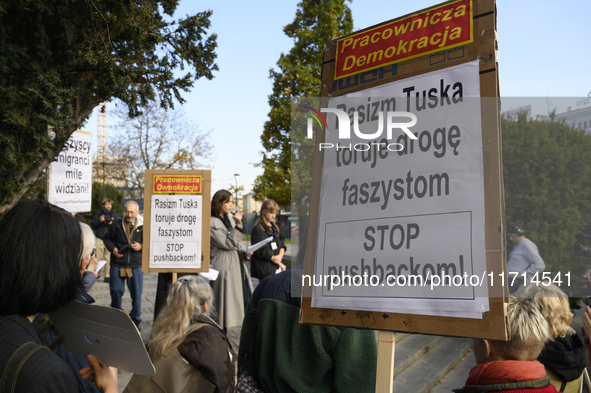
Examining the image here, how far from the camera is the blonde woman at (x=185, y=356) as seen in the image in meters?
2.53

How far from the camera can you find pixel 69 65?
3.69 metres

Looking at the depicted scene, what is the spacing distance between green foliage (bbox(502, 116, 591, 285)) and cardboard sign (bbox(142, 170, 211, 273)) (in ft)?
12.4

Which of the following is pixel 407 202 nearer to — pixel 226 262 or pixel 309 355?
pixel 309 355

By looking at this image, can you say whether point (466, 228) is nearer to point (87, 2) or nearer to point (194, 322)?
point (194, 322)

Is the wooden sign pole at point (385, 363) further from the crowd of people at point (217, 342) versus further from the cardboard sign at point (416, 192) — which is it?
the crowd of people at point (217, 342)

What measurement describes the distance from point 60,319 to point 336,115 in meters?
1.22

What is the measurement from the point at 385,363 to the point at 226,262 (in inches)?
178

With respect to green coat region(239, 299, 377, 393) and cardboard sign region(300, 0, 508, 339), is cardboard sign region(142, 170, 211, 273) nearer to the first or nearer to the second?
green coat region(239, 299, 377, 393)

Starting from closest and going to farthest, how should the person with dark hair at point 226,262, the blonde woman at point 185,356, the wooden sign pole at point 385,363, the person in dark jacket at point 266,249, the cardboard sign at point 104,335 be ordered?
1. the cardboard sign at point 104,335
2. the wooden sign pole at point 385,363
3. the blonde woman at point 185,356
4. the person with dark hair at point 226,262
5. the person in dark jacket at point 266,249

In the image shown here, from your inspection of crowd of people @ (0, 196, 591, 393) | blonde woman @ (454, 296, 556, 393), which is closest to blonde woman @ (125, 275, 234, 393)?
crowd of people @ (0, 196, 591, 393)

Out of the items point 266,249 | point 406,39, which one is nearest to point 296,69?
point 266,249

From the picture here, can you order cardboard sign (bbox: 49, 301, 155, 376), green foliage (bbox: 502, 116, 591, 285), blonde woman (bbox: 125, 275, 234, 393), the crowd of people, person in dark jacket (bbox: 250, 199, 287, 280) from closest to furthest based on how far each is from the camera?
cardboard sign (bbox: 49, 301, 155, 376)
the crowd of people
green foliage (bbox: 502, 116, 591, 285)
blonde woman (bbox: 125, 275, 234, 393)
person in dark jacket (bbox: 250, 199, 287, 280)

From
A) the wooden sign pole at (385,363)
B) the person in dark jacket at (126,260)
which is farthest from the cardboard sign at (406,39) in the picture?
the person in dark jacket at (126,260)

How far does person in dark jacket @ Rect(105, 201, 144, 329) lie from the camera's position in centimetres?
657
